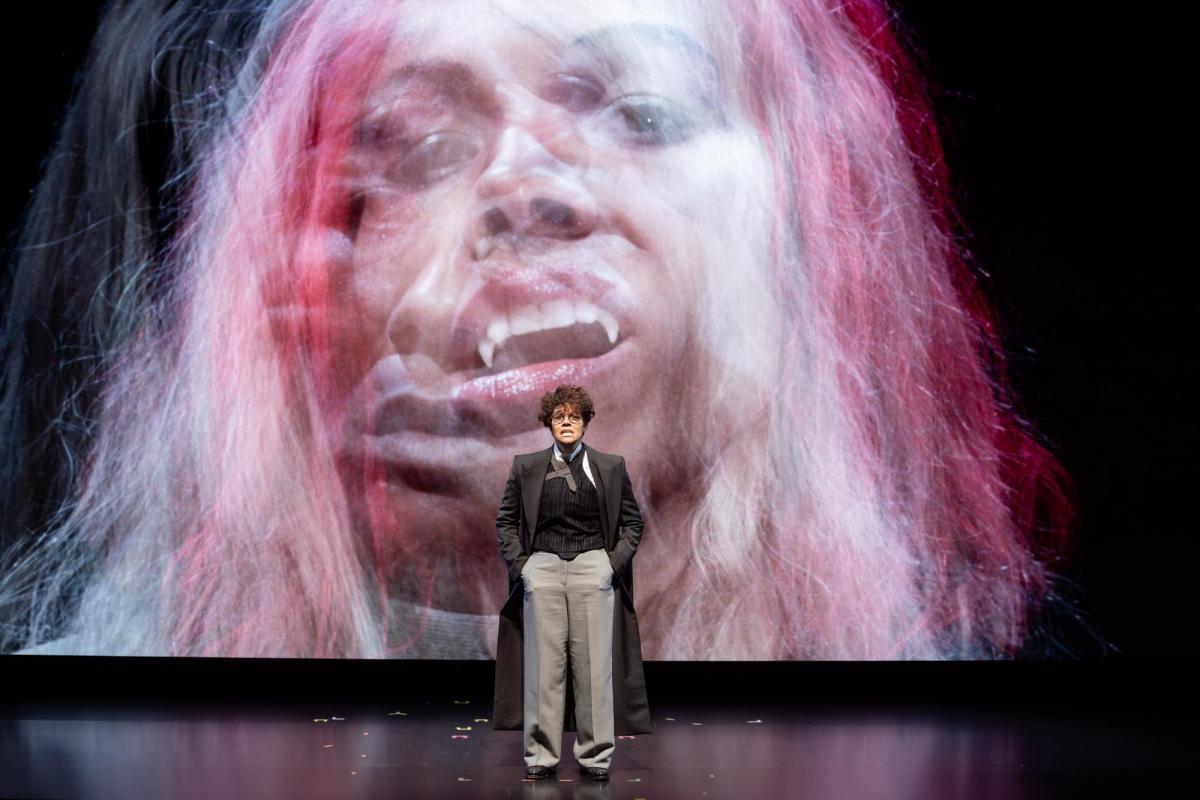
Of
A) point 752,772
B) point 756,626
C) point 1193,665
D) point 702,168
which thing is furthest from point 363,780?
point 1193,665

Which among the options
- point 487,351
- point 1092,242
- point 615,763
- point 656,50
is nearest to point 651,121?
point 656,50

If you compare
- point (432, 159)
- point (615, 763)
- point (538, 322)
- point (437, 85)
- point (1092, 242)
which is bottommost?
point (615, 763)

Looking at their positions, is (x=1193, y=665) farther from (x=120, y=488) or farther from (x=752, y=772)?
(x=120, y=488)

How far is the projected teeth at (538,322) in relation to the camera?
5.05 metres

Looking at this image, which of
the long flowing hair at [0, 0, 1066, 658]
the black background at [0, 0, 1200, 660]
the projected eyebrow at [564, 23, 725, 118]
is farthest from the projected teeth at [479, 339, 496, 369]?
the black background at [0, 0, 1200, 660]

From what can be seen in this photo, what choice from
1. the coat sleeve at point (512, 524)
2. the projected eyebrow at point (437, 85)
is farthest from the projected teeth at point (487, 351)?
the coat sleeve at point (512, 524)

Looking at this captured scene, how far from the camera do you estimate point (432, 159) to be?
201 inches

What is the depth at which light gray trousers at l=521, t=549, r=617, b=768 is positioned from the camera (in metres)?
3.55

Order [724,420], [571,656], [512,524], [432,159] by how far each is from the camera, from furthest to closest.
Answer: [432,159], [724,420], [512,524], [571,656]

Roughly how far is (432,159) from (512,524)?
2.02m

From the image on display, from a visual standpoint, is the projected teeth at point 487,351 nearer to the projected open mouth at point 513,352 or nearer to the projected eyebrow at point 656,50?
the projected open mouth at point 513,352

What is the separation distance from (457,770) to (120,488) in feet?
7.37

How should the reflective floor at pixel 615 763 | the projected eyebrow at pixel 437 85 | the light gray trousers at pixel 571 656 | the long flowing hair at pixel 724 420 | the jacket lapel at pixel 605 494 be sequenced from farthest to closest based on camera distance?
the projected eyebrow at pixel 437 85 → the long flowing hair at pixel 724 420 → the jacket lapel at pixel 605 494 → the light gray trousers at pixel 571 656 → the reflective floor at pixel 615 763

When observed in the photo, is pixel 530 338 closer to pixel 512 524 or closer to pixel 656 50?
pixel 656 50
